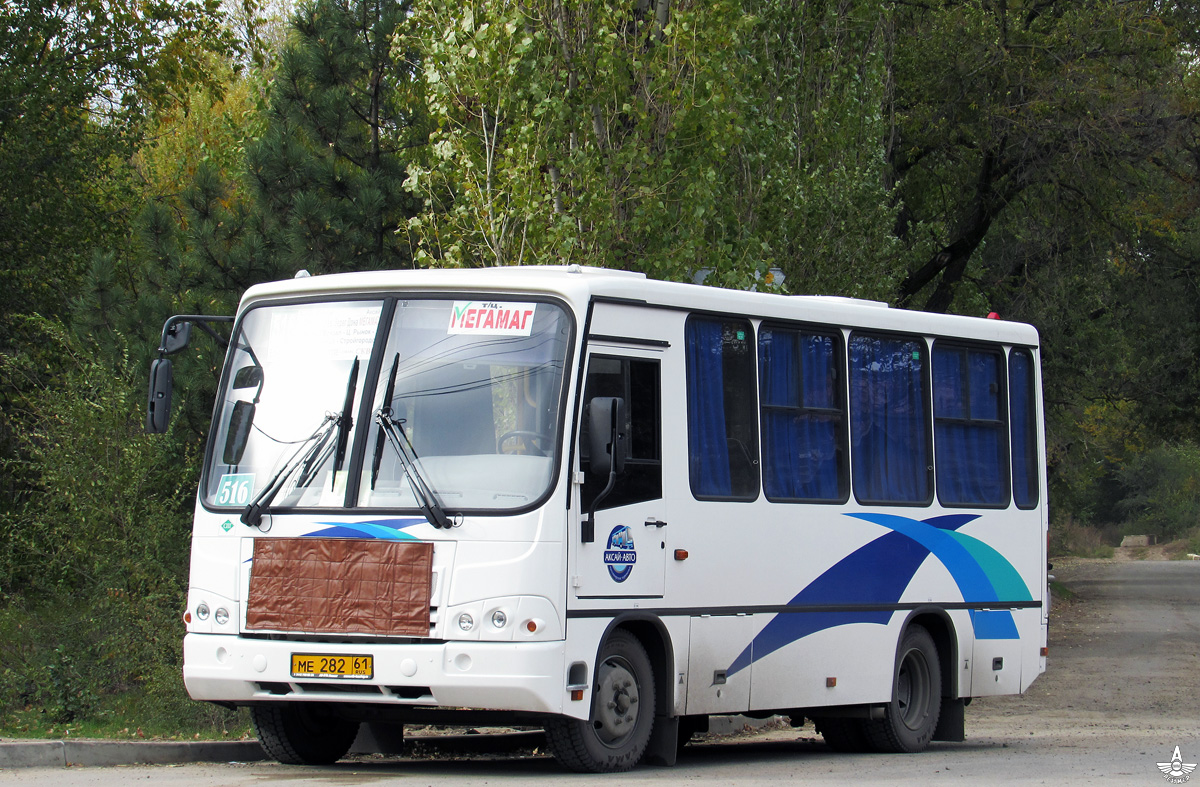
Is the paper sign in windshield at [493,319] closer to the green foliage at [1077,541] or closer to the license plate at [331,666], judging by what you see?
the license plate at [331,666]

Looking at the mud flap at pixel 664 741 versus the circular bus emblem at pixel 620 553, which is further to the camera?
the mud flap at pixel 664 741

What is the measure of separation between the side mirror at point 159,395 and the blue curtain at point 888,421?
16.9 feet

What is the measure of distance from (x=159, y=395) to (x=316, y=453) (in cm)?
117

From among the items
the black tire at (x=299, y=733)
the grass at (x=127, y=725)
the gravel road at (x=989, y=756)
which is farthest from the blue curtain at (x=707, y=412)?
the grass at (x=127, y=725)

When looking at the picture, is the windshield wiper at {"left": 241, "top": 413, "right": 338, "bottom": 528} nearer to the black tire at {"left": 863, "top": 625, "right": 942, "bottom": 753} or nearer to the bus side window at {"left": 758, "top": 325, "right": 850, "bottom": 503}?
the bus side window at {"left": 758, "top": 325, "right": 850, "bottom": 503}

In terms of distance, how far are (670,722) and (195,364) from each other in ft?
27.2

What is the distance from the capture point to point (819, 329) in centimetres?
1213

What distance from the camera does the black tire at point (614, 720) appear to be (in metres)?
9.65

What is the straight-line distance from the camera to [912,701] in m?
13.2

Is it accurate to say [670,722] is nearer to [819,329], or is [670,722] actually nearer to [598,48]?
[819,329]

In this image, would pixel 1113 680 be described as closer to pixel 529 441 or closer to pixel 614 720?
pixel 614 720

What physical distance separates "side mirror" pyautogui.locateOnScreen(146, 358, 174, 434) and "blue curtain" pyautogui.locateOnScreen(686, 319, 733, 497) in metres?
3.40

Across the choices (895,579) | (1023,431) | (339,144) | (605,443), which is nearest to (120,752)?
(605,443)

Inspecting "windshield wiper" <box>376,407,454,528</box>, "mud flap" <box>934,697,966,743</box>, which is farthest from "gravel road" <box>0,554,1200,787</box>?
"windshield wiper" <box>376,407,454,528</box>
